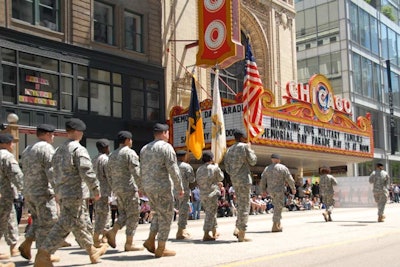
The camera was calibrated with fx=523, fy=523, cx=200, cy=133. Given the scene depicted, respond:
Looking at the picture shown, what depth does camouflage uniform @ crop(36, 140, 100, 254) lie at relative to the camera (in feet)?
24.0

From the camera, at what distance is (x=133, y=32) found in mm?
24625

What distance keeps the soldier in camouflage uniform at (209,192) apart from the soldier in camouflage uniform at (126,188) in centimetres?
187

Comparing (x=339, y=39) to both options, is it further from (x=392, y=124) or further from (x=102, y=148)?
(x=102, y=148)

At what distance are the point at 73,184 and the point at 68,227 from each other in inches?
25.0

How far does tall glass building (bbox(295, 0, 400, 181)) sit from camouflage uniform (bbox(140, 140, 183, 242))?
38.4 meters

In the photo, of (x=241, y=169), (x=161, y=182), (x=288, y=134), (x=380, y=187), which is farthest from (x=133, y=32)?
(x=161, y=182)

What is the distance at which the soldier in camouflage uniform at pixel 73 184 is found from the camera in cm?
725

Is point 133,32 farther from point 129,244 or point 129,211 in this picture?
point 129,244

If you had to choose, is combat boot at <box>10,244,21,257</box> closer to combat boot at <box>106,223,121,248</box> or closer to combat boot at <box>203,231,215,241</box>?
combat boot at <box>106,223,121,248</box>

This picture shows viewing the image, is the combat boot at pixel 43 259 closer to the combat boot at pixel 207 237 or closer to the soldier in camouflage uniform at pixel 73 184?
the soldier in camouflage uniform at pixel 73 184

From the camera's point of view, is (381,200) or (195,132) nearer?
(381,200)

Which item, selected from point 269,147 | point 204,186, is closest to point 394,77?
point 269,147

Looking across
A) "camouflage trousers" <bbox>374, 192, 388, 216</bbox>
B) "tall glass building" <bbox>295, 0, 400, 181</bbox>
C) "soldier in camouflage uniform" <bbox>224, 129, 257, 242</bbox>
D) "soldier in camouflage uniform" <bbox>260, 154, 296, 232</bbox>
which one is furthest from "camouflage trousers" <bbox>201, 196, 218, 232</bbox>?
"tall glass building" <bbox>295, 0, 400, 181</bbox>

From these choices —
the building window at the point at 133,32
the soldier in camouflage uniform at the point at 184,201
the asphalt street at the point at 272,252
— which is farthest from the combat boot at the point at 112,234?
the building window at the point at 133,32
